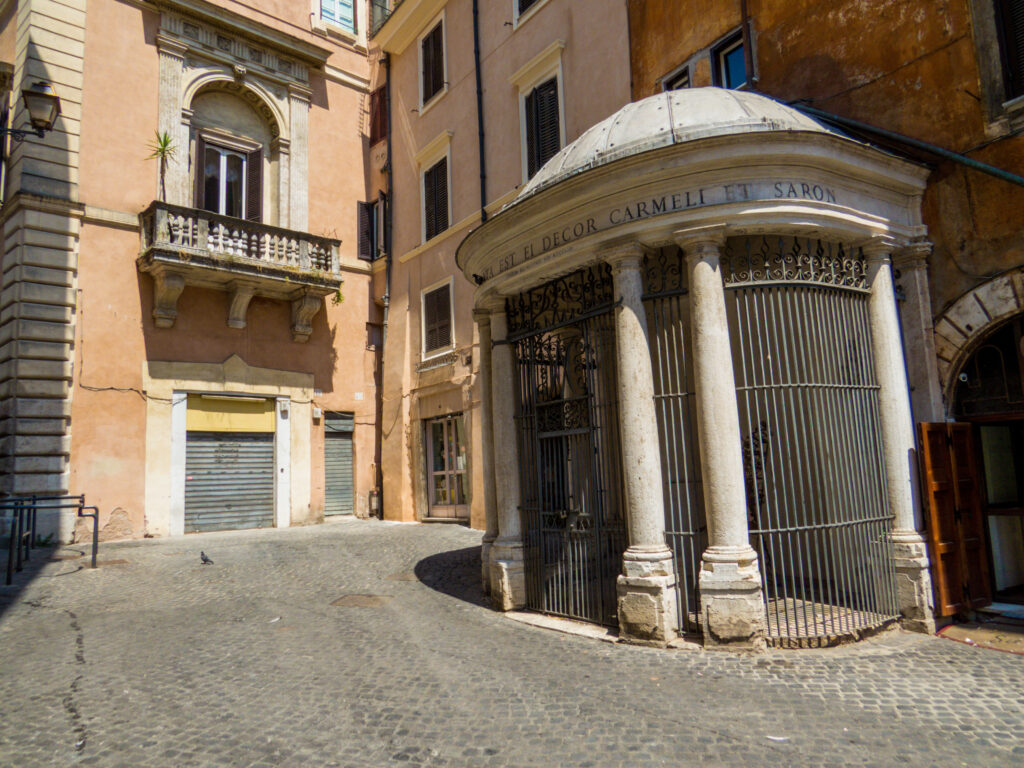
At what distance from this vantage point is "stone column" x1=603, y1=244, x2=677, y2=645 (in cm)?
599

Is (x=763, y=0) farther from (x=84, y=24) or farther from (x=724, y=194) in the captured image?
(x=84, y=24)

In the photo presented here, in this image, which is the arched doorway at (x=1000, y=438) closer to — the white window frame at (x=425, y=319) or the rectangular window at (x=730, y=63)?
the rectangular window at (x=730, y=63)

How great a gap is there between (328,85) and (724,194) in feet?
49.9

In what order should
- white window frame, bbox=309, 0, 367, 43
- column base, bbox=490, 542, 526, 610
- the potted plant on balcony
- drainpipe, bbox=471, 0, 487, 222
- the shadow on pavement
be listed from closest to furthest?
column base, bbox=490, 542, 526, 610 < the shadow on pavement < the potted plant on balcony < drainpipe, bbox=471, 0, 487, 222 < white window frame, bbox=309, 0, 367, 43

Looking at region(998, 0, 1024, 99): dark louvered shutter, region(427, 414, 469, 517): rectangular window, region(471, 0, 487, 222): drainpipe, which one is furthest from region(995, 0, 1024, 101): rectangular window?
region(427, 414, 469, 517): rectangular window

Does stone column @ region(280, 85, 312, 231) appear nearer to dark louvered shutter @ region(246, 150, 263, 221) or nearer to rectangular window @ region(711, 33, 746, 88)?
dark louvered shutter @ region(246, 150, 263, 221)

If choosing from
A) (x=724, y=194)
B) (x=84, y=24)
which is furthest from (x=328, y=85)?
(x=724, y=194)

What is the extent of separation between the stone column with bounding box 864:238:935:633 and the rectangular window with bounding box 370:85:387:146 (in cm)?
1491

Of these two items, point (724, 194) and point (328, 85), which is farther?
point (328, 85)

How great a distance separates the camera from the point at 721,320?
6.16m

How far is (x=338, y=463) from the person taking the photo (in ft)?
56.6

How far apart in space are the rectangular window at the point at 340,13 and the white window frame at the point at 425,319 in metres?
8.22

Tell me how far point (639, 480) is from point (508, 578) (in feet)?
6.76

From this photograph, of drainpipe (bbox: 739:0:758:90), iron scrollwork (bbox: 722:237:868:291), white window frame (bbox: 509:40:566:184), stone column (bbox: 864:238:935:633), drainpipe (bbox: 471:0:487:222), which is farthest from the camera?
drainpipe (bbox: 471:0:487:222)
